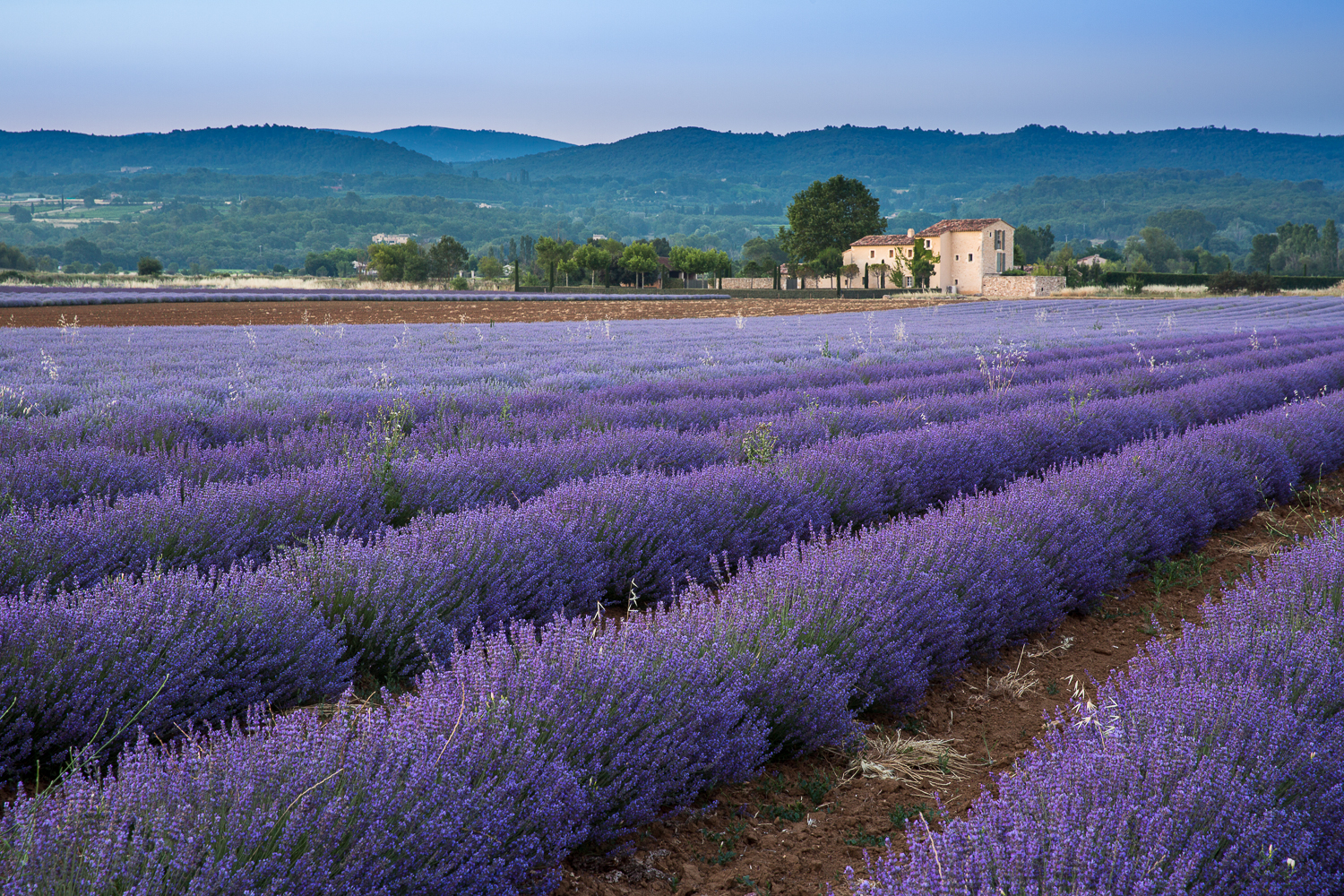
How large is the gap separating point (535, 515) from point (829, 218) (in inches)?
2703

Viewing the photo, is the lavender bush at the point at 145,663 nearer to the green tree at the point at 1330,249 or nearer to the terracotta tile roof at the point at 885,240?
the terracotta tile roof at the point at 885,240

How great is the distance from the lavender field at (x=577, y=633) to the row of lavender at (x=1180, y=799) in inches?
0.4

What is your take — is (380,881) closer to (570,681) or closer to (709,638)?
(570,681)

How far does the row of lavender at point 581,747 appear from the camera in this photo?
1516 millimetres

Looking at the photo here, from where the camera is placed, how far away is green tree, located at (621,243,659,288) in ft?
226

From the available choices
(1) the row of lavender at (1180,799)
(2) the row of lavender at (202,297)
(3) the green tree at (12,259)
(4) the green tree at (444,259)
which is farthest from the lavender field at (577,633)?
(3) the green tree at (12,259)

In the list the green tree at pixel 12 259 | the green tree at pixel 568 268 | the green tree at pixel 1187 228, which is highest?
the green tree at pixel 1187 228

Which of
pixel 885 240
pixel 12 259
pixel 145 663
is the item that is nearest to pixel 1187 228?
pixel 885 240

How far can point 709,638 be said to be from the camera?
267cm

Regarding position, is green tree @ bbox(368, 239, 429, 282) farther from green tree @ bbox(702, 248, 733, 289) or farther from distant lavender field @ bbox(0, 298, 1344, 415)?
distant lavender field @ bbox(0, 298, 1344, 415)

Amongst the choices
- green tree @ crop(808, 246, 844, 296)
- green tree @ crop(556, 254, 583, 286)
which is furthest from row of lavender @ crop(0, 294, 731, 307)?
green tree @ crop(808, 246, 844, 296)

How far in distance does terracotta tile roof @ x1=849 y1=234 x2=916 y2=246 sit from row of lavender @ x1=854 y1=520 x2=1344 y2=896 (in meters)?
64.0

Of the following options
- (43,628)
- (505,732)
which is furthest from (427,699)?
(43,628)

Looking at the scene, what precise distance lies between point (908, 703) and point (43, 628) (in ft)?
8.82
